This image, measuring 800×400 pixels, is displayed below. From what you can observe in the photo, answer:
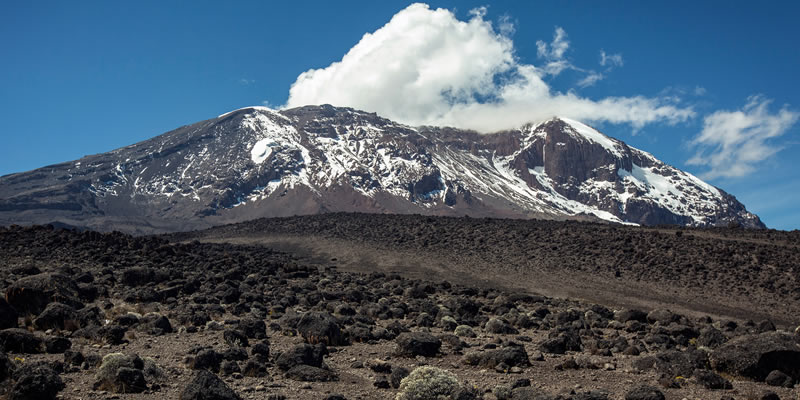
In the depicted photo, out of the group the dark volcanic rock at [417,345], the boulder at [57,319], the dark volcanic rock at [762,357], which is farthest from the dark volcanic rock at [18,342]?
the dark volcanic rock at [762,357]

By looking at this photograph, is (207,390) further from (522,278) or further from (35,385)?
(522,278)

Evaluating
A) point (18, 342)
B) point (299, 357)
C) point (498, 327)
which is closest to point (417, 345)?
point (299, 357)

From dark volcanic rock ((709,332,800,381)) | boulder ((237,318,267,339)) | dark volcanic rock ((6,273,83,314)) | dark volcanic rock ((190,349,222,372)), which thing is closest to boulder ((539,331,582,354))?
dark volcanic rock ((709,332,800,381))

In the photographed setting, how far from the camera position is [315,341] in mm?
15281

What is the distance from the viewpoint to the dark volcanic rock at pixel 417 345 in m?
14.0

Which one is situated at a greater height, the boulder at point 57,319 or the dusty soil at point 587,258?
the dusty soil at point 587,258

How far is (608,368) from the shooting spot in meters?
13.0

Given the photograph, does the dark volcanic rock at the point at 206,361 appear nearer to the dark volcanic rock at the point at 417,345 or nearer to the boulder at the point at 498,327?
the dark volcanic rock at the point at 417,345

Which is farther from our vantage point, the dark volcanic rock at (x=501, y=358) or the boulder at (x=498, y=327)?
the boulder at (x=498, y=327)

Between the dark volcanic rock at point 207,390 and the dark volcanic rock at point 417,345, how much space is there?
18.2 ft

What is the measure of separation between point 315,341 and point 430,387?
6.75m

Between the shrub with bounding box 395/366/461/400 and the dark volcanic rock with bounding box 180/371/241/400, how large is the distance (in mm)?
2911

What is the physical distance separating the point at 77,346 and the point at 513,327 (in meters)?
13.9

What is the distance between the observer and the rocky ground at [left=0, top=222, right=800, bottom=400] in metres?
10.2
